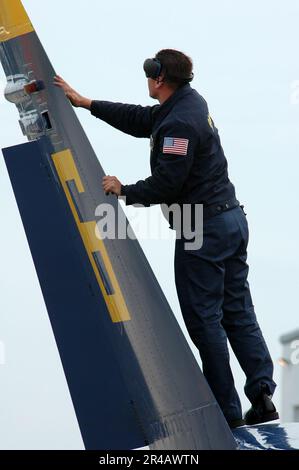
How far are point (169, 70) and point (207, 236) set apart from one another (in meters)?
0.97

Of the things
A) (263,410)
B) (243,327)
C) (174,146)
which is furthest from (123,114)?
(263,410)

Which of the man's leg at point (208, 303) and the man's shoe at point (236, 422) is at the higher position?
the man's leg at point (208, 303)

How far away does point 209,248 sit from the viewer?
6.66 m

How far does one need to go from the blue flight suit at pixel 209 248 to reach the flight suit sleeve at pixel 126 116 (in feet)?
0.79

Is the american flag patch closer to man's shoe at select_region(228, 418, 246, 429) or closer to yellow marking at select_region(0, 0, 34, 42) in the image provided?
yellow marking at select_region(0, 0, 34, 42)

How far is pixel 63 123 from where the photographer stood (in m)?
6.15

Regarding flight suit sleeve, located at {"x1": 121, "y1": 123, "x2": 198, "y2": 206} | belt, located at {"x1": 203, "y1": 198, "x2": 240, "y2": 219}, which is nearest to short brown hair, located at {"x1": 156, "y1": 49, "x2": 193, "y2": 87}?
flight suit sleeve, located at {"x1": 121, "y1": 123, "x2": 198, "y2": 206}

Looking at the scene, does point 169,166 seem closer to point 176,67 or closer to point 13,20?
point 176,67

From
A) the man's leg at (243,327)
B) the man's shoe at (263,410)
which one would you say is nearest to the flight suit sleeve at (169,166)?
the man's leg at (243,327)

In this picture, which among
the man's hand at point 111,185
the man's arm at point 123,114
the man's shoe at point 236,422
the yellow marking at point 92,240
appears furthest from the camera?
the man's arm at point 123,114

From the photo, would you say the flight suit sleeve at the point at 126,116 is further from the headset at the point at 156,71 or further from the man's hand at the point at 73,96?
the headset at the point at 156,71

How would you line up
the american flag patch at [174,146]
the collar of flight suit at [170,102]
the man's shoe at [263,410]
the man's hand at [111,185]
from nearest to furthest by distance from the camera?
the man's hand at [111,185], the american flag patch at [174,146], the collar of flight suit at [170,102], the man's shoe at [263,410]

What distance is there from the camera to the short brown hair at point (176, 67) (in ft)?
21.7
